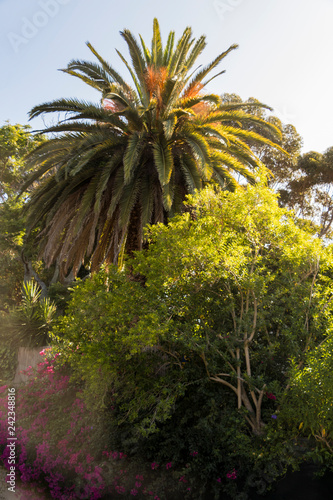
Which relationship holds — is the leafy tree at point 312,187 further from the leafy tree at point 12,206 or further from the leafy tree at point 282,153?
the leafy tree at point 12,206

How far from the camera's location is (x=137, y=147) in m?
8.66

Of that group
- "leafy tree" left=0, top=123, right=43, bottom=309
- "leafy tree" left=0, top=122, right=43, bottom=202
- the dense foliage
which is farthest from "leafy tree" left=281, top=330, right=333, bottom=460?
"leafy tree" left=0, top=122, right=43, bottom=202

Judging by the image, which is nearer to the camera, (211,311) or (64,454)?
(211,311)

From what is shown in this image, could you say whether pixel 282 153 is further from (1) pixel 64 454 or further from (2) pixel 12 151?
(1) pixel 64 454

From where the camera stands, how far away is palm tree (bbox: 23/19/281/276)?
29.6 ft

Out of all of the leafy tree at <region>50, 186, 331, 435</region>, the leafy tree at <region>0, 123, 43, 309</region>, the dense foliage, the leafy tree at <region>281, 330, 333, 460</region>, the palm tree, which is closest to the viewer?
the leafy tree at <region>281, 330, 333, 460</region>

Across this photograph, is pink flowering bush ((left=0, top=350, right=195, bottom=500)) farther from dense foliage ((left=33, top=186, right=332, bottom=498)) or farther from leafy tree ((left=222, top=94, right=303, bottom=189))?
leafy tree ((left=222, top=94, right=303, bottom=189))

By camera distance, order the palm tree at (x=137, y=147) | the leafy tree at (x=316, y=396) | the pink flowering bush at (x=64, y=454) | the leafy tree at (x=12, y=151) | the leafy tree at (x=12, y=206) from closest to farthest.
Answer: the leafy tree at (x=316, y=396) < the pink flowering bush at (x=64, y=454) < the palm tree at (x=137, y=147) < the leafy tree at (x=12, y=206) < the leafy tree at (x=12, y=151)

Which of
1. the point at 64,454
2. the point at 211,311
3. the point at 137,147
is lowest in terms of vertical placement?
the point at 64,454

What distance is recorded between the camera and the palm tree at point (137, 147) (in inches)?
355

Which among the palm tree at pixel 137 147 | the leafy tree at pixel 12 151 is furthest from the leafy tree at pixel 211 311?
the leafy tree at pixel 12 151

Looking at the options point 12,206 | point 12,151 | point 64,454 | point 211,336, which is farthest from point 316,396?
point 12,151

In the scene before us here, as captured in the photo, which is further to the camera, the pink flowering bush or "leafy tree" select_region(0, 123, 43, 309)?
"leafy tree" select_region(0, 123, 43, 309)

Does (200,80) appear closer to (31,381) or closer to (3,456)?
(31,381)
